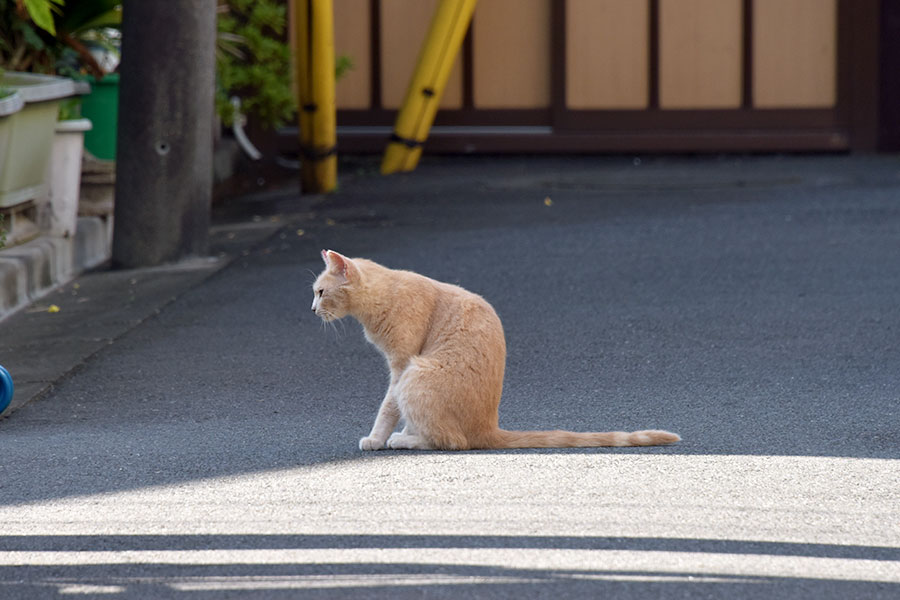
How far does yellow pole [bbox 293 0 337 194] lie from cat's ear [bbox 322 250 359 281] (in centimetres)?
674

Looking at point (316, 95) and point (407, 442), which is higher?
point (316, 95)

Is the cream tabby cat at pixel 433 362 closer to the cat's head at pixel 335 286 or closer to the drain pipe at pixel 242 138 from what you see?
the cat's head at pixel 335 286

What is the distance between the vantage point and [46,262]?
7.74 m

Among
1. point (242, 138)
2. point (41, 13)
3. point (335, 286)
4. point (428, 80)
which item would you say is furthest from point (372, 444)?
point (242, 138)

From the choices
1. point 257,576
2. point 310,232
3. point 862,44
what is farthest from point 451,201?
point 257,576

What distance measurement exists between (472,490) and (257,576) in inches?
33.5

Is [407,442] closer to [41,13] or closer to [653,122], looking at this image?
[41,13]

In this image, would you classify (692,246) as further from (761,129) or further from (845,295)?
(761,129)

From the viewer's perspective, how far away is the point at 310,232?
929cm

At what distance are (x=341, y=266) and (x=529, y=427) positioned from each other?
96cm

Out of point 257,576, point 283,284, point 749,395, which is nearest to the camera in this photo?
point 257,576

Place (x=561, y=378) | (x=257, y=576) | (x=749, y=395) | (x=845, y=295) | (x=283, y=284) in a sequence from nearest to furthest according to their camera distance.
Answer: (x=257, y=576) < (x=749, y=395) < (x=561, y=378) < (x=845, y=295) < (x=283, y=284)

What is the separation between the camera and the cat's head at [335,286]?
4375 mm

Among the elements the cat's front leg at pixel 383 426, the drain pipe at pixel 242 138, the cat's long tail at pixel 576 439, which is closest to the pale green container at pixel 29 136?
the cat's front leg at pixel 383 426
